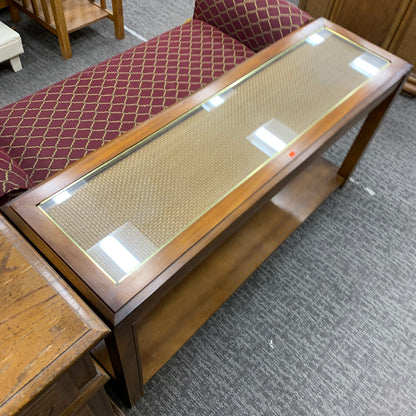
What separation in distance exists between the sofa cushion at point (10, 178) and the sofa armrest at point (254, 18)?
3.30ft

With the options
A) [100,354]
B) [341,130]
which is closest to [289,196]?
[341,130]

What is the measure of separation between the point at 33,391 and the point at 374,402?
986 millimetres

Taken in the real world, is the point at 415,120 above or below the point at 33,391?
below

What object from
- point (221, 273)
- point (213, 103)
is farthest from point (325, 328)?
point (213, 103)

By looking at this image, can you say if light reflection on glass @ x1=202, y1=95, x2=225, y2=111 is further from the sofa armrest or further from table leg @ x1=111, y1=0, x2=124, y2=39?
table leg @ x1=111, y1=0, x2=124, y2=39

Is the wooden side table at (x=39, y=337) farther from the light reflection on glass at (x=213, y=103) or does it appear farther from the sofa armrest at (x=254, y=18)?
the sofa armrest at (x=254, y=18)

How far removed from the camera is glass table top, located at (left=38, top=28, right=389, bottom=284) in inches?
31.0

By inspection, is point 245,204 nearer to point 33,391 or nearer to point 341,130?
point 341,130

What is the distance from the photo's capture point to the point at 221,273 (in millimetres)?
1259

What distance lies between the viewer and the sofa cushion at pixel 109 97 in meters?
1.18

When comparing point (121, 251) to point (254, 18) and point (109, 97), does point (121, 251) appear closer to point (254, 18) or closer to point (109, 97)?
point (109, 97)

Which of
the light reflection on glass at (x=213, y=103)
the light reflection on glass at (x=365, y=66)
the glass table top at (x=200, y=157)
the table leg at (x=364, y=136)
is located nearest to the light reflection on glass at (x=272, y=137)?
the glass table top at (x=200, y=157)

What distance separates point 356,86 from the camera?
1.14m

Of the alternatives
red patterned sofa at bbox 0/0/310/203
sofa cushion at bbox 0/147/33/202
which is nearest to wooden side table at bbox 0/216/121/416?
sofa cushion at bbox 0/147/33/202
